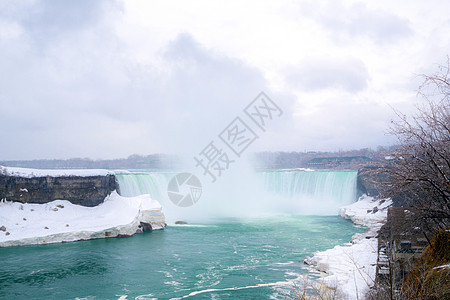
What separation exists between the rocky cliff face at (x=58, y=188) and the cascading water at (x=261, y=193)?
2.69m

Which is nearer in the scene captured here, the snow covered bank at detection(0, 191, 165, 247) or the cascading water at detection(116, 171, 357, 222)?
the snow covered bank at detection(0, 191, 165, 247)

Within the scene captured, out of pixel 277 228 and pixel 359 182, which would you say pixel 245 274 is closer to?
pixel 277 228

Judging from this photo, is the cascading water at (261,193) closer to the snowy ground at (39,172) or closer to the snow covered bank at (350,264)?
the snowy ground at (39,172)

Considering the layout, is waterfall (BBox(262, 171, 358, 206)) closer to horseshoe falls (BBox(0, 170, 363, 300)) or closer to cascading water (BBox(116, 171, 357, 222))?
cascading water (BBox(116, 171, 357, 222))

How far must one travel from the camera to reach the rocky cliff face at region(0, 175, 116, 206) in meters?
21.1

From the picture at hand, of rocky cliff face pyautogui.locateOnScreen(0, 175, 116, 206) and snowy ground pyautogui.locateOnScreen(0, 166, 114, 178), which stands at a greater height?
snowy ground pyautogui.locateOnScreen(0, 166, 114, 178)

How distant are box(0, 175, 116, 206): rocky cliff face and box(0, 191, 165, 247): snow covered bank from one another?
0.44m

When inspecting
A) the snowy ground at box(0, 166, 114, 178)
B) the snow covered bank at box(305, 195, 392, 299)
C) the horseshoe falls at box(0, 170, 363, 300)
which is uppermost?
the snowy ground at box(0, 166, 114, 178)

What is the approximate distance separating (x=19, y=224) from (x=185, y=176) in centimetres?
1646

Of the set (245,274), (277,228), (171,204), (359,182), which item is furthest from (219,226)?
(359,182)

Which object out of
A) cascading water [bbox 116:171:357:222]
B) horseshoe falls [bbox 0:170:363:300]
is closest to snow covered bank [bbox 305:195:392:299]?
horseshoe falls [bbox 0:170:363:300]

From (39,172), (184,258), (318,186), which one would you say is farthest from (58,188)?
(318,186)

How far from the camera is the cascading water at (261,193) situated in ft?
92.3

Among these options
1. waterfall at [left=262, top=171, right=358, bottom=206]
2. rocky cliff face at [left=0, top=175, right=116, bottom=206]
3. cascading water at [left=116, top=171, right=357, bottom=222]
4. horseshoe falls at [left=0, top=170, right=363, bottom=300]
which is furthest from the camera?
waterfall at [left=262, top=171, right=358, bottom=206]
